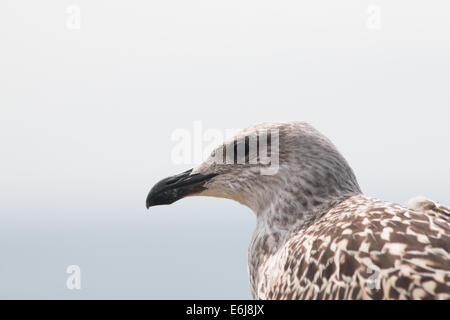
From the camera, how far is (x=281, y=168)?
19.1 feet

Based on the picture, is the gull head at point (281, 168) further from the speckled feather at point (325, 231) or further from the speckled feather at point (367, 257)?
the speckled feather at point (367, 257)

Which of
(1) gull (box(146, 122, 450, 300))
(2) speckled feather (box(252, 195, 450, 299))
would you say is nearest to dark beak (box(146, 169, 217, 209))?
(1) gull (box(146, 122, 450, 300))

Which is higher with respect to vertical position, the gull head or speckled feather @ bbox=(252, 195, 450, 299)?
the gull head

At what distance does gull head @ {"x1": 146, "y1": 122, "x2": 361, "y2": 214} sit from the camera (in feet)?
18.8

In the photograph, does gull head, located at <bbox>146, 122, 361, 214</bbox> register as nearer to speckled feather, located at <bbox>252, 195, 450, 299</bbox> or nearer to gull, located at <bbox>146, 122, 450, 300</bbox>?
gull, located at <bbox>146, 122, 450, 300</bbox>

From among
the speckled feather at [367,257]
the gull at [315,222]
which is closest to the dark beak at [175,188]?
the gull at [315,222]

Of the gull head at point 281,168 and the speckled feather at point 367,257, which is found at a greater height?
the gull head at point 281,168

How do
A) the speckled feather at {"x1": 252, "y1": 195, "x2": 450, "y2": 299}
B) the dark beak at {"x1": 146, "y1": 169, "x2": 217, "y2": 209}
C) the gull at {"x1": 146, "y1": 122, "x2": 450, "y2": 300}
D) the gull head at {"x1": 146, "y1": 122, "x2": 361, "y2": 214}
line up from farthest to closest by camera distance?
1. the dark beak at {"x1": 146, "y1": 169, "x2": 217, "y2": 209}
2. the gull head at {"x1": 146, "y1": 122, "x2": 361, "y2": 214}
3. the gull at {"x1": 146, "y1": 122, "x2": 450, "y2": 300}
4. the speckled feather at {"x1": 252, "y1": 195, "x2": 450, "y2": 299}

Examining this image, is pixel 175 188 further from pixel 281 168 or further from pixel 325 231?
pixel 325 231

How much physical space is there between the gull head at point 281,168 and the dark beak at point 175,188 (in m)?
0.09

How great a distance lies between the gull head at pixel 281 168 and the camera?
5.73 metres

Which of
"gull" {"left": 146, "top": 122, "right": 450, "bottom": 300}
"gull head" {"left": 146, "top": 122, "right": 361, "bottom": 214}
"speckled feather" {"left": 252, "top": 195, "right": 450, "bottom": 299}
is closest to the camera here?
"speckled feather" {"left": 252, "top": 195, "right": 450, "bottom": 299}
